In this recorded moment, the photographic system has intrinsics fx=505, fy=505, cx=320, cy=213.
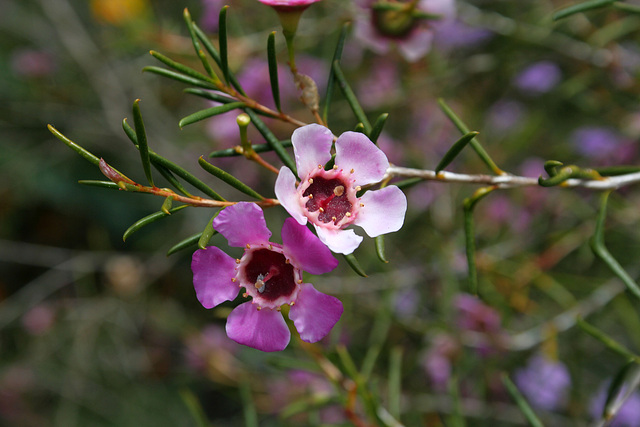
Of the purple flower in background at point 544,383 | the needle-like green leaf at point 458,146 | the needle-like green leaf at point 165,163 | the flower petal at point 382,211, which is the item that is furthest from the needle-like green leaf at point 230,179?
the purple flower in background at point 544,383

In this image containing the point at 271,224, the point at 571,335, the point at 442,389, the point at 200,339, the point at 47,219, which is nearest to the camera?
the point at 571,335

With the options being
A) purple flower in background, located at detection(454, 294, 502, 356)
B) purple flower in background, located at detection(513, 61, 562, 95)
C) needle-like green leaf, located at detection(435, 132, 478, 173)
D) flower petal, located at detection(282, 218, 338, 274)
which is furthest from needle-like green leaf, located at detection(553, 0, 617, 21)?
purple flower in background, located at detection(513, 61, 562, 95)

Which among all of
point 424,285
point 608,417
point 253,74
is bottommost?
point 424,285

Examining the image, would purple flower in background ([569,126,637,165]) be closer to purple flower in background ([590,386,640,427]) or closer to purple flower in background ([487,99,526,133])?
purple flower in background ([487,99,526,133])

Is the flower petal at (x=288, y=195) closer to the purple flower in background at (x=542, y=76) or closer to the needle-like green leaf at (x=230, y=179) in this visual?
the needle-like green leaf at (x=230, y=179)

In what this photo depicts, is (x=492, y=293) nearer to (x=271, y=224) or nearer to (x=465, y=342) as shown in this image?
(x=465, y=342)

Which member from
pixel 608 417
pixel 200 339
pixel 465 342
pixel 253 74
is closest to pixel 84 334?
pixel 200 339

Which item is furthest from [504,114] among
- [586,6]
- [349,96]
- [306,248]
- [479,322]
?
[306,248]

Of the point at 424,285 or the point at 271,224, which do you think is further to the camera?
the point at 271,224
